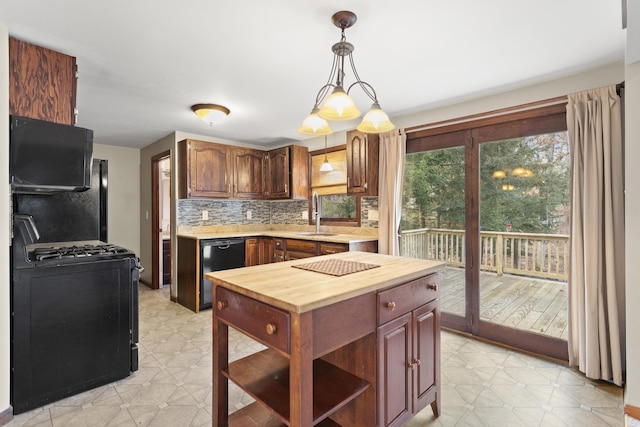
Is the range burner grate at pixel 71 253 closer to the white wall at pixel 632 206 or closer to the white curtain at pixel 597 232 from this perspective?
the white wall at pixel 632 206

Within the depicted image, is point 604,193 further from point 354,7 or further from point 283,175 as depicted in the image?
point 283,175

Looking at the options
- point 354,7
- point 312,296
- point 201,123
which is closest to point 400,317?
point 312,296

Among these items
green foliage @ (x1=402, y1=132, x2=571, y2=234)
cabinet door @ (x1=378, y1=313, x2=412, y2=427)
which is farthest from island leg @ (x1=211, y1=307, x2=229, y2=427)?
green foliage @ (x1=402, y1=132, x2=571, y2=234)

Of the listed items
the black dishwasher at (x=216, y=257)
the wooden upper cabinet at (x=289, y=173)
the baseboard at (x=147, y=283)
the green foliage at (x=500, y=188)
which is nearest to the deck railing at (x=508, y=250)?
the green foliage at (x=500, y=188)

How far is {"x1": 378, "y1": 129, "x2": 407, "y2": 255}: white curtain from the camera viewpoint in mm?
3482

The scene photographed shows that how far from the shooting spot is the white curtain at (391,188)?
3.48m

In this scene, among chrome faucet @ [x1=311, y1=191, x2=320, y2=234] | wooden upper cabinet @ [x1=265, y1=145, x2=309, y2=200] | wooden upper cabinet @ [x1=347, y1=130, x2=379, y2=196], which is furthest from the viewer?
wooden upper cabinet @ [x1=265, y1=145, x2=309, y2=200]

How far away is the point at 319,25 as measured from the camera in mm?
1881

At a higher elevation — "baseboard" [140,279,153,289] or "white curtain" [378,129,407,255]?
"white curtain" [378,129,407,255]

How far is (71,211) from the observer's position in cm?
307

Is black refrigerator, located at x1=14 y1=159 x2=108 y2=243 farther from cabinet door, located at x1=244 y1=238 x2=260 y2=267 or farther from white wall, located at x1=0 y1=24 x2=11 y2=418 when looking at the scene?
cabinet door, located at x1=244 y1=238 x2=260 y2=267

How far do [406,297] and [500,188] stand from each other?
189cm

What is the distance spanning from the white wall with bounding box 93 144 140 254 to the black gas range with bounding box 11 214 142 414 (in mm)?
3178

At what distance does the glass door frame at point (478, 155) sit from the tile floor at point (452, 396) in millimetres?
141
